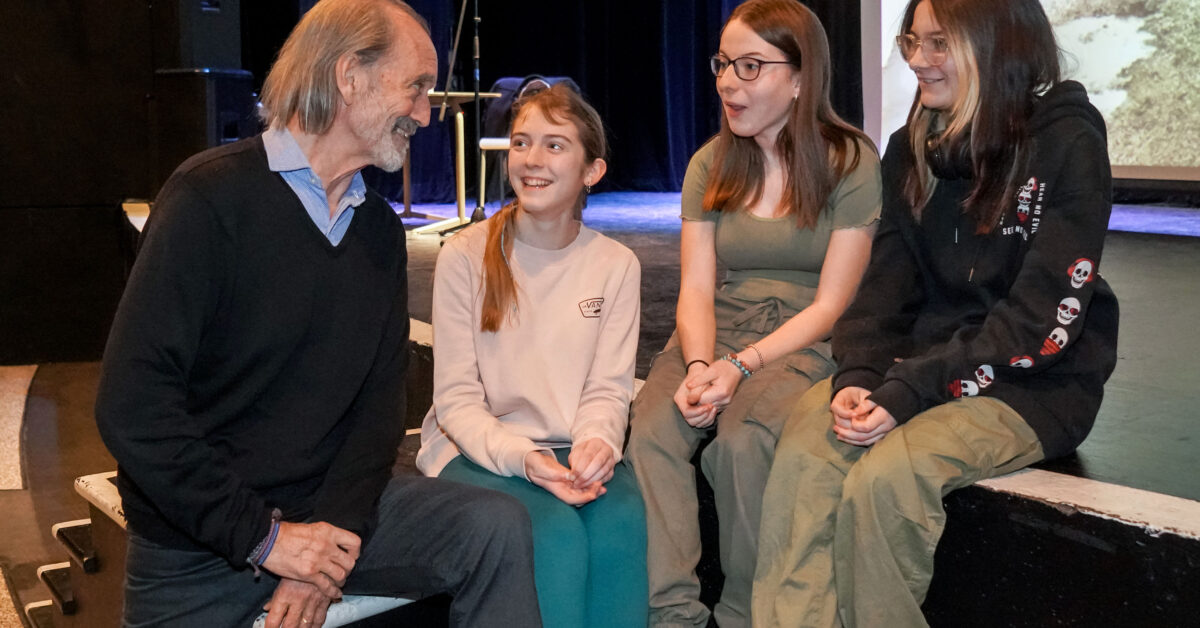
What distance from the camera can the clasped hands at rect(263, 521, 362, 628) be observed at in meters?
1.44

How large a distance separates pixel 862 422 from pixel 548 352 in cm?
57

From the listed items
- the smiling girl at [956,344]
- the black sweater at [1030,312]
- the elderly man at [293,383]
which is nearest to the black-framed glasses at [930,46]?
the smiling girl at [956,344]

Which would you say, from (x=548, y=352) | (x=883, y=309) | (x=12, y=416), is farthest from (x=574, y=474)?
(x=12, y=416)

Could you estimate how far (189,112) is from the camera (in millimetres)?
4363

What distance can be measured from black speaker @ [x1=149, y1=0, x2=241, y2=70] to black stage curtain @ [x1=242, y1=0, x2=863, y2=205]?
162 inches

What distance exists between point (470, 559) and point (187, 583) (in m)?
0.39

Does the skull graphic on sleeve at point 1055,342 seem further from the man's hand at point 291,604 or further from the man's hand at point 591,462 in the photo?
the man's hand at point 291,604

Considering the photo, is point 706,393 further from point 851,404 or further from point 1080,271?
point 1080,271

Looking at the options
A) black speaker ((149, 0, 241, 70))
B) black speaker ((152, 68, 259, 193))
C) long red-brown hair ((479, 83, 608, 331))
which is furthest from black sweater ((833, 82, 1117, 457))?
black speaker ((149, 0, 241, 70))

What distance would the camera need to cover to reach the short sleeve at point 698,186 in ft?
7.17

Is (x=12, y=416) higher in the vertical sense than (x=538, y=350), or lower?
lower

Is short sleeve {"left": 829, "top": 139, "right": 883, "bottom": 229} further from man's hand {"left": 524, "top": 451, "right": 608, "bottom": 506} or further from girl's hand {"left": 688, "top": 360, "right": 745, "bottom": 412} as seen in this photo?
man's hand {"left": 524, "top": 451, "right": 608, "bottom": 506}

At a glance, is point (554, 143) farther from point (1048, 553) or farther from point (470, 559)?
point (1048, 553)

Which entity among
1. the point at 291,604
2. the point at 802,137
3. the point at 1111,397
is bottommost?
the point at 291,604
